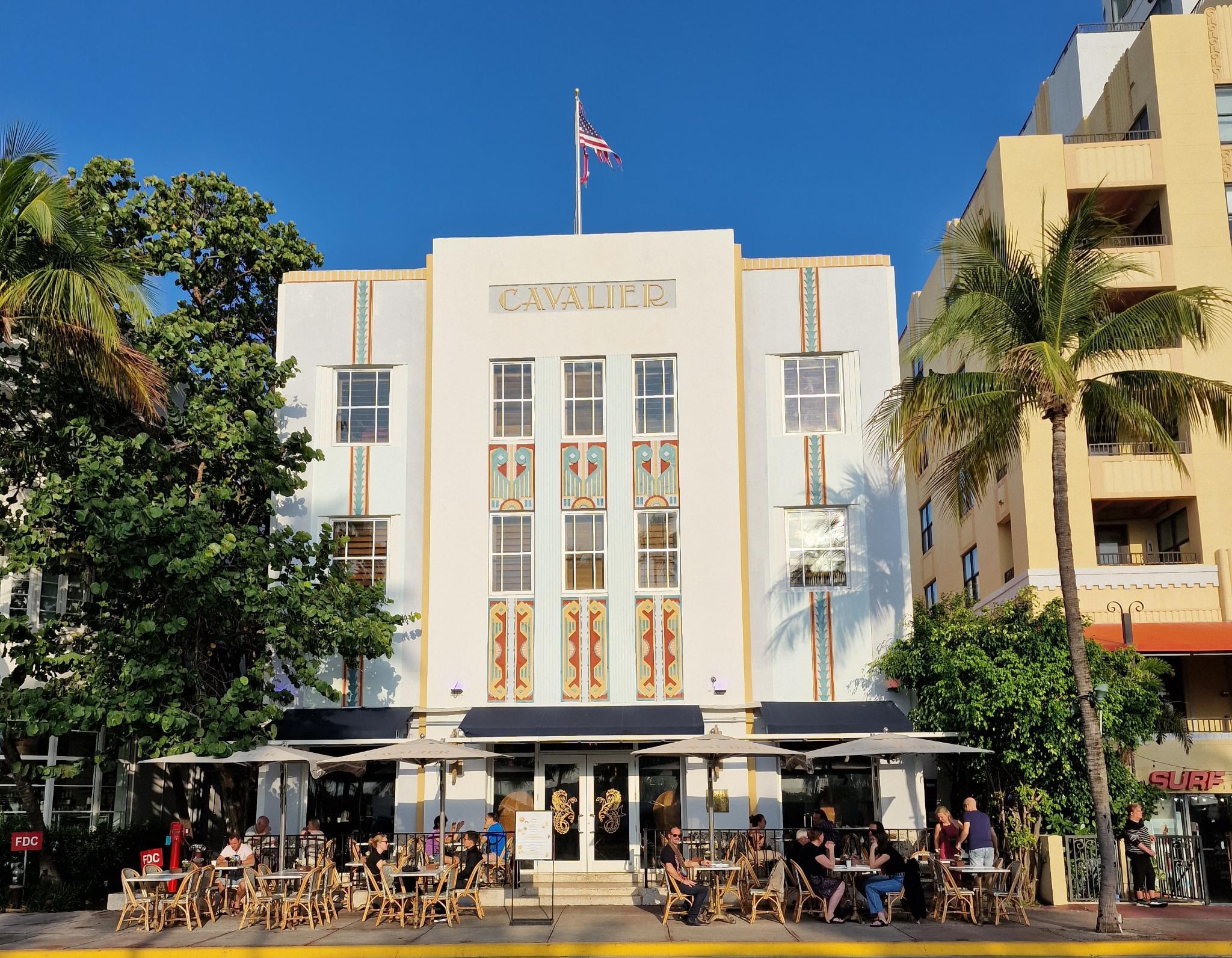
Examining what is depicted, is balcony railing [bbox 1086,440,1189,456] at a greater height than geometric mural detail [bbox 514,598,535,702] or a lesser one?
greater

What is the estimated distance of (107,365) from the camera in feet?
63.0

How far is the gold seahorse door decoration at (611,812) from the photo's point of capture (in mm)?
22578

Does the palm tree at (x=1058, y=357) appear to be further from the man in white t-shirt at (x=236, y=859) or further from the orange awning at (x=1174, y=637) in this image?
the man in white t-shirt at (x=236, y=859)

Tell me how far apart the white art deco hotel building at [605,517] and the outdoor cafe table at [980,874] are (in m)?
4.01

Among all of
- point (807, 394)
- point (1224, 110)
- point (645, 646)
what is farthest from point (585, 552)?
point (1224, 110)

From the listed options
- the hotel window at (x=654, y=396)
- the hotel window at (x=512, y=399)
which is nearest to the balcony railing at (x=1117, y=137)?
the hotel window at (x=654, y=396)

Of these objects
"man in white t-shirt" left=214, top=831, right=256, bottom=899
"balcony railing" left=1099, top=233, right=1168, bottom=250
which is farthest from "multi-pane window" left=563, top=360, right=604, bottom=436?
"balcony railing" left=1099, top=233, right=1168, bottom=250

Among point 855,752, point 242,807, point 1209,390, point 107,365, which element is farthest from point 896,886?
point 107,365

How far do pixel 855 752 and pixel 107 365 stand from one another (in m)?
13.1

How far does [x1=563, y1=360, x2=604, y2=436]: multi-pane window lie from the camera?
80.0 ft

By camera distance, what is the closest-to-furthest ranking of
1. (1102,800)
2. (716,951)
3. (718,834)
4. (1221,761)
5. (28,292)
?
1. (716,951)
2. (1102,800)
3. (28,292)
4. (718,834)
5. (1221,761)

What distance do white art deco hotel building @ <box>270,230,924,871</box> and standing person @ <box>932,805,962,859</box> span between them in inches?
116

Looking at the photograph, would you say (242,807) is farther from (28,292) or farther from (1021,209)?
(1021,209)

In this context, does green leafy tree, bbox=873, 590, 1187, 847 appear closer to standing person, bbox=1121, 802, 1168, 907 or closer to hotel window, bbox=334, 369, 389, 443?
standing person, bbox=1121, 802, 1168, 907
